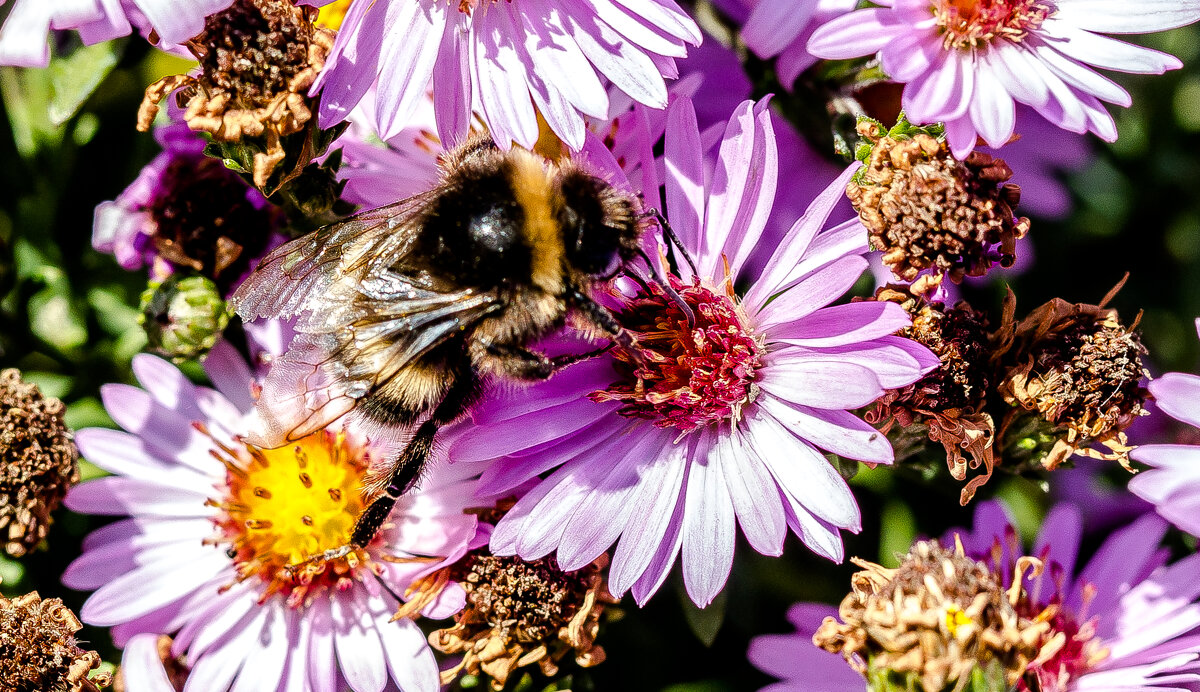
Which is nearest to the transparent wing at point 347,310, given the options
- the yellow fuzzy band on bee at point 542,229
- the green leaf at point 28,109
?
the yellow fuzzy band on bee at point 542,229

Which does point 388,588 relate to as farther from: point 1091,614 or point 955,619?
point 1091,614

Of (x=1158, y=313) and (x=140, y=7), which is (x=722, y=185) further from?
(x=1158, y=313)

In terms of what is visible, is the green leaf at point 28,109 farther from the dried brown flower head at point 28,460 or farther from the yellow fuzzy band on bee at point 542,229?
the yellow fuzzy band on bee at point 542,229

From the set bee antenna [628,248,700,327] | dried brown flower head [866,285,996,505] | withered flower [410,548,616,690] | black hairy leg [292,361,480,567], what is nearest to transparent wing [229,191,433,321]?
black hairy leg [292,361,480,567]

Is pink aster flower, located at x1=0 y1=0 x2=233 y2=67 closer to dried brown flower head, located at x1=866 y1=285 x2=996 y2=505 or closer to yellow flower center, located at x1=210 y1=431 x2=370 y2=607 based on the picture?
yellow flower center, located at x1=210 y1=431 x2=370 y2=607

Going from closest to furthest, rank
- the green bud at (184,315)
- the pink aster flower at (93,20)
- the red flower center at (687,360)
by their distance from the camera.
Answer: the pink aster flower at (93,20), the red flower center at (687,360), the green bud at (184,315)

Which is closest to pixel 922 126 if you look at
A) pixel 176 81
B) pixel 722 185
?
pixel 722 185
